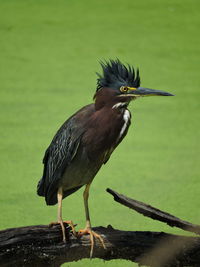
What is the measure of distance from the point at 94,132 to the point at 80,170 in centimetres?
16

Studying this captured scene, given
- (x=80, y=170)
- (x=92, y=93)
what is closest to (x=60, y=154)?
(x=80, y=170)

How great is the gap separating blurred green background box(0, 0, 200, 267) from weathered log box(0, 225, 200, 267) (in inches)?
12.0

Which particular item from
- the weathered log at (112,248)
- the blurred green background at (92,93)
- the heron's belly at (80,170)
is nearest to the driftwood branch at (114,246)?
the weathered log at (112,248)

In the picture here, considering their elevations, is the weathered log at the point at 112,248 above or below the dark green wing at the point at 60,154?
below

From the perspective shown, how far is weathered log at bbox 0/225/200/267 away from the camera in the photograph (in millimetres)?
1976

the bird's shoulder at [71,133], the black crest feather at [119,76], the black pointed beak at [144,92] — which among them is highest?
the black crest feather at [119,76]

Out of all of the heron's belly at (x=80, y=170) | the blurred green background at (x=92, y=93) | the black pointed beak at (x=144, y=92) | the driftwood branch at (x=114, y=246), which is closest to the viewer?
the driftwood branch at (x=114, y=246)

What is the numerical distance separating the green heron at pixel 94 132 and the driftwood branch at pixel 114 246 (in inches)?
1.6

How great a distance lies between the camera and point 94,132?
2.15 m

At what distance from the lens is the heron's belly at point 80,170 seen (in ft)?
7.22

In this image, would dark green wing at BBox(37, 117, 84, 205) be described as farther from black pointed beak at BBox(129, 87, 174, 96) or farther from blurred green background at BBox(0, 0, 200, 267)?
blurred green background at BBox(0, 0, 200, 267)

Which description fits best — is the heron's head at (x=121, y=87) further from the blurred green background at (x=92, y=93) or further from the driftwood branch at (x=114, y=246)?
the blurred green background at (x=92, y=93)

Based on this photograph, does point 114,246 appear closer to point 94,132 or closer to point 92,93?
point 94,132

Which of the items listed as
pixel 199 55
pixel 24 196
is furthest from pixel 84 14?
pixel 24 196
